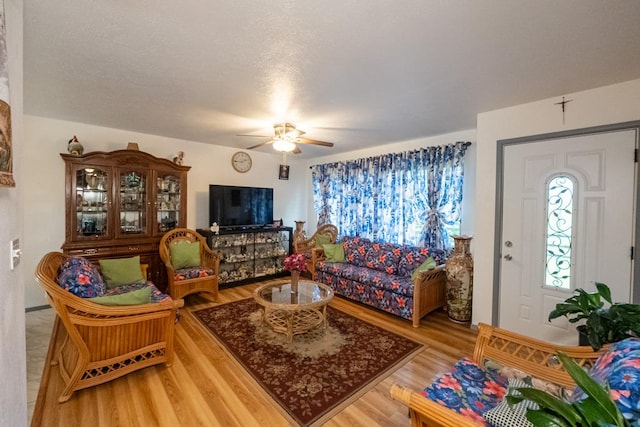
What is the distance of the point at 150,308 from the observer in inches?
81.4

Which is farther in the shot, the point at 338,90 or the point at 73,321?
the point at 338,90

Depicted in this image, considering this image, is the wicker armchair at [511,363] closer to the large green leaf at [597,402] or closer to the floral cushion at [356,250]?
the large green leaf at [597,402]

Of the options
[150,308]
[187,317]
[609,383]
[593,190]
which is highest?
[593,190]

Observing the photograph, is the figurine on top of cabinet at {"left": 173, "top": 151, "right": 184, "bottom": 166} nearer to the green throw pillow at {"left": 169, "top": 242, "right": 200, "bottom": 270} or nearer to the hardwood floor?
the green throw pillow at {"left": 169, "top": 242, "right": 200, "bottom": 270}

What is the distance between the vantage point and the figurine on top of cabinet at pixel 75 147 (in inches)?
129

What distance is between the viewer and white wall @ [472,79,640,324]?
2.20 meters

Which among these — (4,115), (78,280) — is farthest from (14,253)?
(78,280)

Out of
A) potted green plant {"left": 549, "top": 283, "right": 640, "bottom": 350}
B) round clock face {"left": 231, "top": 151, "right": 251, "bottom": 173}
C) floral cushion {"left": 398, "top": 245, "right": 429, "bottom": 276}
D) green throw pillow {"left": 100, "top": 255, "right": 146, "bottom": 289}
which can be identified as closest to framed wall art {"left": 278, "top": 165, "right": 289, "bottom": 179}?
round clock face {"left": 231, "top": 151, "right": 251, "bottom": 173}

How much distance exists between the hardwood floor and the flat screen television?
7.39 feet

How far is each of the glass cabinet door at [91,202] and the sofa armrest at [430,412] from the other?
13.4 feet

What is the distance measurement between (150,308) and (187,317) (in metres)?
1.32

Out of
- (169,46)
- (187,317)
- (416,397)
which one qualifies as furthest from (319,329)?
(169,46)

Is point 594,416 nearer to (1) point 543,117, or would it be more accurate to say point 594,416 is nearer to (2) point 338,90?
(2) point 338,90

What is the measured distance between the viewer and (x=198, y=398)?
74.8 inches
